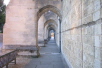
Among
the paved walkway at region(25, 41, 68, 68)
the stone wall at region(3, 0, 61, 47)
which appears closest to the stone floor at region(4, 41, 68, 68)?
the paved walkway at region(25, 41, 68, 68)

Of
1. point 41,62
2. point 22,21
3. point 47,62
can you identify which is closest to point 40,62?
point 41,62

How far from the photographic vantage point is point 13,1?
9.52m

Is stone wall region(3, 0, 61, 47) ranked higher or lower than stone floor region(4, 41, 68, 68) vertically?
higher

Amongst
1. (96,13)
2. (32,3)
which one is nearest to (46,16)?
(32,3)

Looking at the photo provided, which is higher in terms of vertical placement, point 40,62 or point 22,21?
point 22,21

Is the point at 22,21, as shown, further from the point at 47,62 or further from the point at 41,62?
the point at 47,62

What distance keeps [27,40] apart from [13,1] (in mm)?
2811

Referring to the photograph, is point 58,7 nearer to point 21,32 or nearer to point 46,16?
point 21,32

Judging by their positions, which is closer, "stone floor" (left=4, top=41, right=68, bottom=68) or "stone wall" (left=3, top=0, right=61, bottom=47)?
"stone floor" (left=4, top=41, right=68, bottom=68)

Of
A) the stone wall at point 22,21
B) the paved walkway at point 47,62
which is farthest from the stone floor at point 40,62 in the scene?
the stone wall at point 22,21

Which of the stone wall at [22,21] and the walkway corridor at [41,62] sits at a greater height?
the stone wall at [22,21]

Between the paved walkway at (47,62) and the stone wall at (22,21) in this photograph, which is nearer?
the paved walkway at (47,62)

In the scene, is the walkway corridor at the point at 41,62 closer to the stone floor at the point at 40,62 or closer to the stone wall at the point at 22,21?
the stone floor at the point at 40,62

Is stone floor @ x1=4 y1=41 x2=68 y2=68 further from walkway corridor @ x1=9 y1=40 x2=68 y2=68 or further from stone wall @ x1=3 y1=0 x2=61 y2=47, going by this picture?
stone wall @ x1=3 y1=0 x2=61 y2=47
